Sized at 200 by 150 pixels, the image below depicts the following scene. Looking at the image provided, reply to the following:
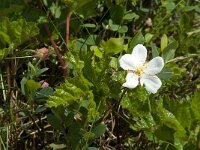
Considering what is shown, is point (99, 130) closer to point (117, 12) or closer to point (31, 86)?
point (31, 86)

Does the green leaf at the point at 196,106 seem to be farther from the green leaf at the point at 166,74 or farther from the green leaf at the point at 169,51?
the green leaf at the point at 169,51

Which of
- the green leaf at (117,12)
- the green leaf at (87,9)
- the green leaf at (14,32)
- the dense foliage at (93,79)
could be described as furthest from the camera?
the green leaf at (117,12)

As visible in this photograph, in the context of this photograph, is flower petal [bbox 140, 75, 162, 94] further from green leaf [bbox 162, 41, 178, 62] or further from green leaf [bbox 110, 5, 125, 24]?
green leaf [bbox 110, 5, 125, 24]

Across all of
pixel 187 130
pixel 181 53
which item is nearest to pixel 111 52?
pixel 187 130

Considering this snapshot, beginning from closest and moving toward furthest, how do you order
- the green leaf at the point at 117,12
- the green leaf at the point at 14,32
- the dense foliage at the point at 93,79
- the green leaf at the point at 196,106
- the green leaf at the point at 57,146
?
the green leaf at the point at 196,106
the dense foliage at the point at 93,79
the green leaf at the point at 57,146
the green leaf at the point at 14,32
the green leaf at the point at 117,12

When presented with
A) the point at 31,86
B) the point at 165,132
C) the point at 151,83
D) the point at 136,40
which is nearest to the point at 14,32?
the point at 31,86

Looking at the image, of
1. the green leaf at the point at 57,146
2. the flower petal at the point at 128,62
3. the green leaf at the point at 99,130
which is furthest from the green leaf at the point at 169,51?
the green leaf at the point at 57,146

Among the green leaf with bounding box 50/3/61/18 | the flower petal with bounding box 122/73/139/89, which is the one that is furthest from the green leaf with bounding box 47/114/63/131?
the green leaf with bounding box 50/3/61/18

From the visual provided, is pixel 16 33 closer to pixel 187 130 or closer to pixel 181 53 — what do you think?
pixel 187 130
